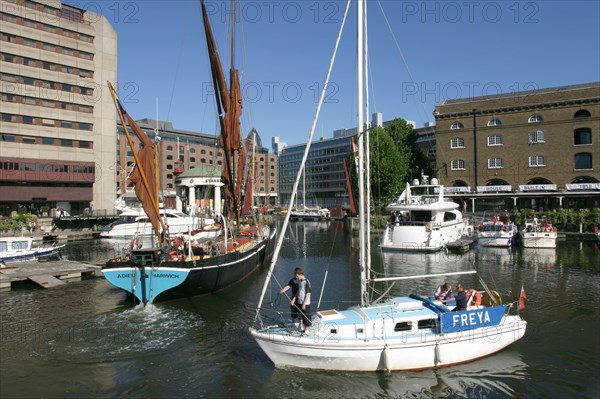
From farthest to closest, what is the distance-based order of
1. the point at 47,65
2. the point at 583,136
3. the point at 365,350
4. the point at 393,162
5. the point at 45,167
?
the point at 393,162
the point at 47,65
the point at 45,167
the point at 583,136
the point at 365,350

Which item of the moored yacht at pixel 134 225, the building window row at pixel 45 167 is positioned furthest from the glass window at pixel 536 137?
the building window row at pixel 45 167

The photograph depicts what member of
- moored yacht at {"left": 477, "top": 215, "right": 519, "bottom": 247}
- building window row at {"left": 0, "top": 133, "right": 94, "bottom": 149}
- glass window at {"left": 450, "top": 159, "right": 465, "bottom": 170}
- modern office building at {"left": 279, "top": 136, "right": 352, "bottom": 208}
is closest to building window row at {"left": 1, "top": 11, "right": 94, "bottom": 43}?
building window row at {"left": 0, "top": 133, "right": 94, "bottom": 149}

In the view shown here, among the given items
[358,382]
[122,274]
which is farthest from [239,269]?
[358,382]

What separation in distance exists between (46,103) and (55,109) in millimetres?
1501

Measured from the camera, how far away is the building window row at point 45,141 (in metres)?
67.5

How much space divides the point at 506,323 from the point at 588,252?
31637 mm

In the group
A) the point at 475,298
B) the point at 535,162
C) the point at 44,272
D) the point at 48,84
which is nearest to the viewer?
the point at 475,298

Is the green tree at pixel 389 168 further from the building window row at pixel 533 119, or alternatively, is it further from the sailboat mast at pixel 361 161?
the sailboat mast at pixel 361 161

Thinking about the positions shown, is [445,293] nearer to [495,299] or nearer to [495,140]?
[495,299]

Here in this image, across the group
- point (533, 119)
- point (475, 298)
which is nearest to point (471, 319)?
point (475, 298)

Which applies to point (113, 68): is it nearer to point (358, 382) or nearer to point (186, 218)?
point (186, 218)

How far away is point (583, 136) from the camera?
6856 cm

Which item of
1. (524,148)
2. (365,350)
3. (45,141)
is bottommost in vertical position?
(365,350)

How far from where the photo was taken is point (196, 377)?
A: 1397 cm
